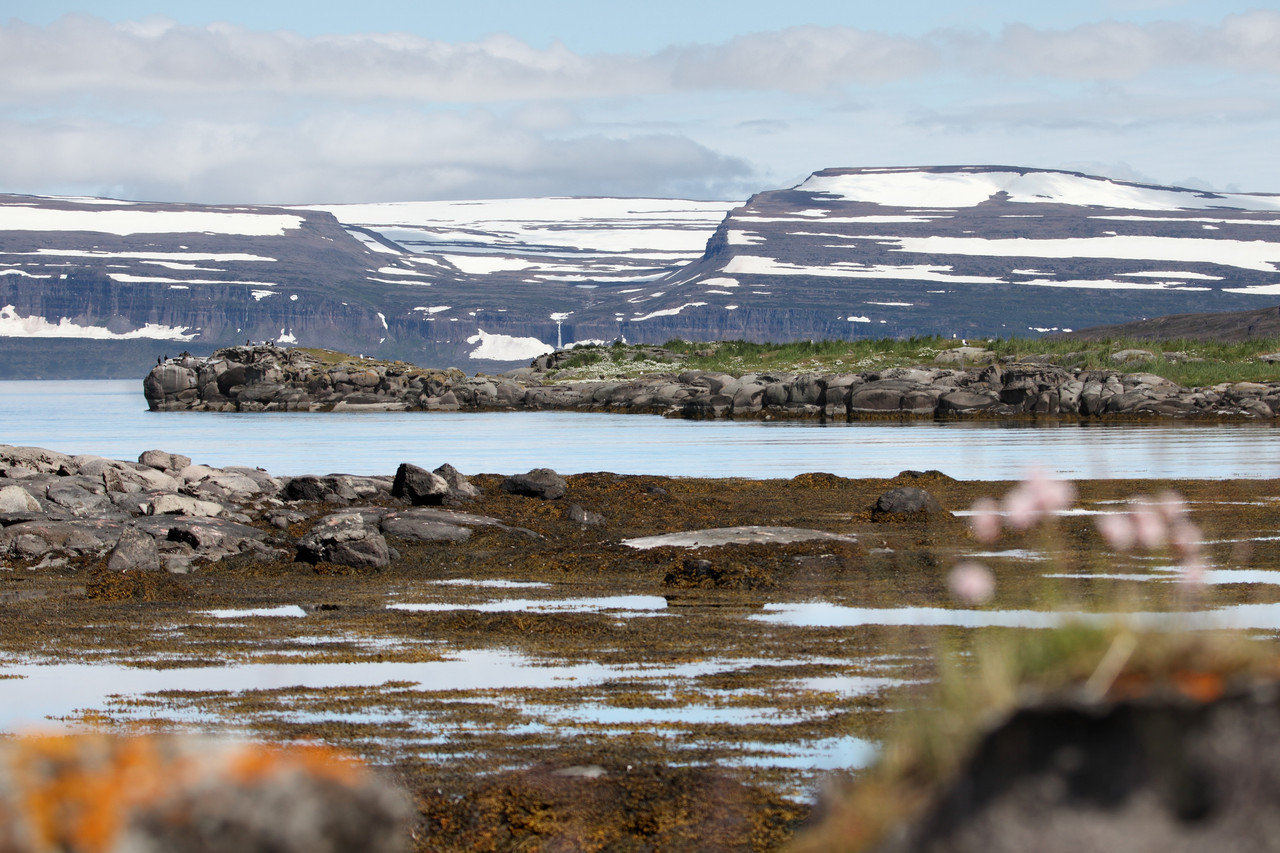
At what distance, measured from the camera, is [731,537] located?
71.1 ft

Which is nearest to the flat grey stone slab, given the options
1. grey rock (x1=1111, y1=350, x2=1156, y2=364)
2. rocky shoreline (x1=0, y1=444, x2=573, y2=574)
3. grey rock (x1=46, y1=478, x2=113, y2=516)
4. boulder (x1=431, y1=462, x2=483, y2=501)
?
rocky shoreline (x1=0, y1=444, x2=573, y2=574)

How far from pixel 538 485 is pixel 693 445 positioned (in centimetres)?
2820

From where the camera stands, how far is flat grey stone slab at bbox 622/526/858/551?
21422 mm

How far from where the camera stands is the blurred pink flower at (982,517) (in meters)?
22.0

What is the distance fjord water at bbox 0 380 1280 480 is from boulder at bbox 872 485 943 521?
11.3 metres

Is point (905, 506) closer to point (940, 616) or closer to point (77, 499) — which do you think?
point (940, 616)

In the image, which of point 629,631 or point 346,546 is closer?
point 629,631

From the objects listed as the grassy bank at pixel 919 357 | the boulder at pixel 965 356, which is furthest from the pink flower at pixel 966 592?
the boulder at pixel 965 356

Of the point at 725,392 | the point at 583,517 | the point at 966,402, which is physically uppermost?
the point at 583,517

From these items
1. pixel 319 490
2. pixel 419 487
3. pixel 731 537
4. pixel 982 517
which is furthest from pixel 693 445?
pixel 982 517

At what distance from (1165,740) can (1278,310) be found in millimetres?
145604

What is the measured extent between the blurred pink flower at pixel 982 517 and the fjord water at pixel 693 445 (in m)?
9.06

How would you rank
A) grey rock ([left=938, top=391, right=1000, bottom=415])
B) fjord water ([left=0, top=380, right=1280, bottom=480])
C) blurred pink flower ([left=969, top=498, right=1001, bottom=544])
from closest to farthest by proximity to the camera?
blurred pink flower ([left=969, top=498, right=1001, bottom=544])
fjord water ([left=0, top=380, right=1280, bottom=480])
grey rock ([left=938, top=391, right=1000, bottom=415])

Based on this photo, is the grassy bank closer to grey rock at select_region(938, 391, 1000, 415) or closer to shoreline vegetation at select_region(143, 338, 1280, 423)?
shoreline vegetation at select_region(143, 338, 1280, 423)
